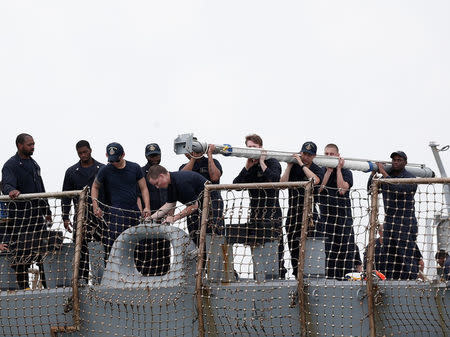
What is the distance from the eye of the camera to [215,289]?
8.95m

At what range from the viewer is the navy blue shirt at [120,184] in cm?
1028

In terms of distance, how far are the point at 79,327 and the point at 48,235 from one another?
1.10 metres

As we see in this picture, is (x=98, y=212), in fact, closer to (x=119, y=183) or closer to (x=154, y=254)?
(x=119, y=183)

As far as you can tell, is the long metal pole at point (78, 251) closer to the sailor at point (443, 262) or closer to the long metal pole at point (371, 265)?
the long metal pole at point (371, 265)

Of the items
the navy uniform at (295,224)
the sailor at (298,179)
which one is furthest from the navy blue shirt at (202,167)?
the navy uniform at (295,224)

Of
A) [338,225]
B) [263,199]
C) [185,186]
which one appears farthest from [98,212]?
[338,225]

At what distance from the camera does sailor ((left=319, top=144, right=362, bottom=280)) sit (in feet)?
31.1

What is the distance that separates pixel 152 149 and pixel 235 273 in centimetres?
→ 257

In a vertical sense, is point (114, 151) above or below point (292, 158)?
above

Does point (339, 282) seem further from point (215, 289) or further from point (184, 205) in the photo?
point (184, 205)

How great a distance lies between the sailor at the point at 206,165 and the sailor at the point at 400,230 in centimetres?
213

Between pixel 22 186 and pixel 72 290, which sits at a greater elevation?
pixel 22 186

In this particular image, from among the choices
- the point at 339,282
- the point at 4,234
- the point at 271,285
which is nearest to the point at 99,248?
the point at 4,234

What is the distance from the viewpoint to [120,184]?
10305mm
